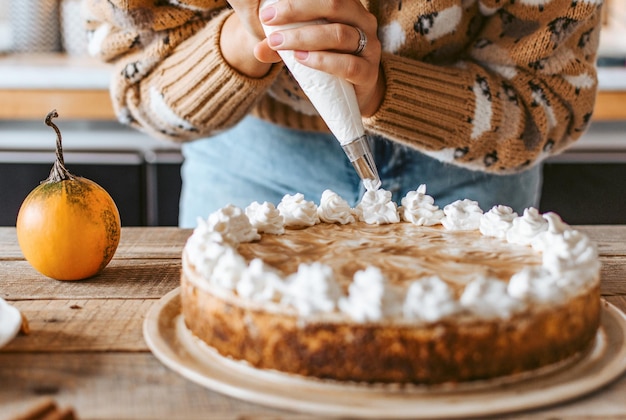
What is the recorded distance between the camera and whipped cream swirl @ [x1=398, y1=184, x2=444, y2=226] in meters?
1.03

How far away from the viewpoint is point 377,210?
3.41 ft

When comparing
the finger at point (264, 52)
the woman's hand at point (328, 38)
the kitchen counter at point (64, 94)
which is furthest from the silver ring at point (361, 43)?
the kitchen counter at point (64, 94)

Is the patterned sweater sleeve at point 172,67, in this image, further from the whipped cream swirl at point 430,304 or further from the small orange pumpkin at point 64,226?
the whipped cream swirl at point 430,304

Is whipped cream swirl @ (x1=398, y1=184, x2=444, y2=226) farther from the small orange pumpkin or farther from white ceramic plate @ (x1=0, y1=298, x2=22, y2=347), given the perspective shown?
white ceramic plate @ (x1=0, y1=298, x2=22, y2=347)

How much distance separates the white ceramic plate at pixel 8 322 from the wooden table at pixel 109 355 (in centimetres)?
2

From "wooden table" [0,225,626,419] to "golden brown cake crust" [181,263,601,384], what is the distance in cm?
5

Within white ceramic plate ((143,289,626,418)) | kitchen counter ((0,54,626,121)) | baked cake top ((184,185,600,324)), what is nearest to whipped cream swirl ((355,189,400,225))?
baked cake top ((184,185,600,324))

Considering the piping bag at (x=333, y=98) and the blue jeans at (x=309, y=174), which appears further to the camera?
the blue jeans at (x=309, y=174)

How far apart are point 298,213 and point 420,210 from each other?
0.17m

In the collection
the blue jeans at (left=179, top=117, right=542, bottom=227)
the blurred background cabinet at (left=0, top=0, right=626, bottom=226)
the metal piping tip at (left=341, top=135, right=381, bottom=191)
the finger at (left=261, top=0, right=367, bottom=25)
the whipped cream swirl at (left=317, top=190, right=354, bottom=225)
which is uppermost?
the finger at (left=261, top=0, right=367, bottom=25)

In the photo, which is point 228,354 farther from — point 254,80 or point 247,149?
point 247,149

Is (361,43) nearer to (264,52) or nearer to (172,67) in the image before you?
(264,52)

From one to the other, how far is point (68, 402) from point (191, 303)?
0.18 metres

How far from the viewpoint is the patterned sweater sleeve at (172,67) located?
124 cm
